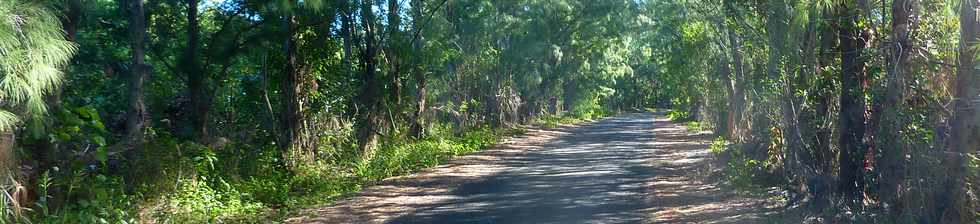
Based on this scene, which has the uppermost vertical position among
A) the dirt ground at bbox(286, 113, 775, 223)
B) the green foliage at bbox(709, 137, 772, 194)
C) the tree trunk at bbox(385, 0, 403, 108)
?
the tree trunk at bbox(385, 0, 403, 108)

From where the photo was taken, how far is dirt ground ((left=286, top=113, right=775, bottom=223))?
10320mm

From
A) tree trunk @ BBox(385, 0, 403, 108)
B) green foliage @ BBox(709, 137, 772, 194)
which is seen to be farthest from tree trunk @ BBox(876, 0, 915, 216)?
tree trunk @ BBox(385, 0, 403, 108)

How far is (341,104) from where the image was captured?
17297 mm

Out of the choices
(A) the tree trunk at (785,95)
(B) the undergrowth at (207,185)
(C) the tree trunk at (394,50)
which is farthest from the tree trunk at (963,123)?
(C) the tree trunk at (394,50)

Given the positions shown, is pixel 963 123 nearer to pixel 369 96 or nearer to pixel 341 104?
pixel 341 104

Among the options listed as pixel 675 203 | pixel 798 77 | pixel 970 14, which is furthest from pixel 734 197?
pixel 970 14

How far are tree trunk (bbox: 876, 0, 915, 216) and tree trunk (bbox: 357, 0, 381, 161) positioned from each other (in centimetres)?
1231

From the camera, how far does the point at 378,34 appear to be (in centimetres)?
1903

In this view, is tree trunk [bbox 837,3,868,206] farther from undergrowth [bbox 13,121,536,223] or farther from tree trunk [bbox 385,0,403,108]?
tree trunk [bbox 385,0,403,108]

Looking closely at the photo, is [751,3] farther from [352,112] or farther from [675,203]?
[352,112]

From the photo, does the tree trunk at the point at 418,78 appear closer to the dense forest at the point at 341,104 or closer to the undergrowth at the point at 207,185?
the dense forest at the point at 341,104

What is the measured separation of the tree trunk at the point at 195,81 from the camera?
11773 millimetres

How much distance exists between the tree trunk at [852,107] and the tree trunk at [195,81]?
8713 millimetres

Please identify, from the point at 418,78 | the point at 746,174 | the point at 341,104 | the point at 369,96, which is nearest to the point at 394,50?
the point at 369,96
